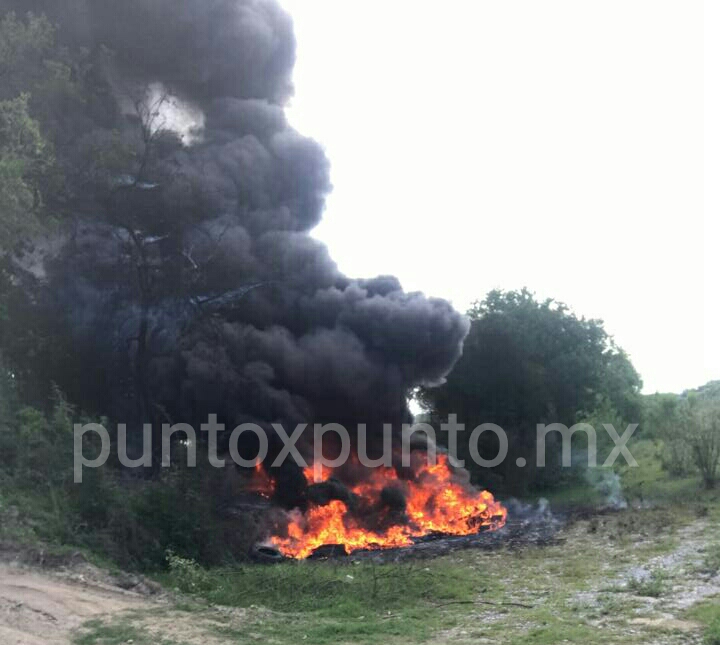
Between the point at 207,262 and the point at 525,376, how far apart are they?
12793 millimetres

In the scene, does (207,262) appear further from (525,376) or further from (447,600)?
(447,600)

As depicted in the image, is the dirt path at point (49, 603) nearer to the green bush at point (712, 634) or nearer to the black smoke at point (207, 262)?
the green bush at point (712, 634)

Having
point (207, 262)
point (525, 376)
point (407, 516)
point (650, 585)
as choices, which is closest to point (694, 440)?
point (525, 376)

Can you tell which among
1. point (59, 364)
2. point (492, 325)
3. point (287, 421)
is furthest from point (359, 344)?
point (492, 325)

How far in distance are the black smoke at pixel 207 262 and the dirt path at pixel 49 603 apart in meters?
8.42

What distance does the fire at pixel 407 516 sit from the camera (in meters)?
18.3

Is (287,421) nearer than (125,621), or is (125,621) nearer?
(125,621)

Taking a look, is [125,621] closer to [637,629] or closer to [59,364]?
[637,629]

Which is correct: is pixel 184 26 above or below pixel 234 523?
above

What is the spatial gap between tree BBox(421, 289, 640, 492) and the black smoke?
6.65 meters

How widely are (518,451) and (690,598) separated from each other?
16800 millimetres

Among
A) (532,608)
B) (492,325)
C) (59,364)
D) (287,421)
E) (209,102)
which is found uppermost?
(209,102)

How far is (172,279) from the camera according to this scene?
24.0 metres

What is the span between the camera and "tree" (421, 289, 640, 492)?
98.6 ft
